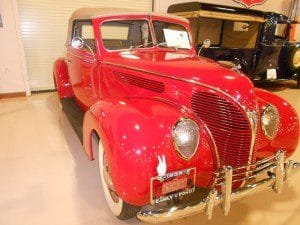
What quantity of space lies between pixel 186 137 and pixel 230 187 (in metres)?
0.39

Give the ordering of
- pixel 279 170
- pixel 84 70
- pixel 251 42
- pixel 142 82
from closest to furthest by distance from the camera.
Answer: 1. pixel 279 170
2. pixel 142 82
3. pixel 84 70
4. pixel 251 42

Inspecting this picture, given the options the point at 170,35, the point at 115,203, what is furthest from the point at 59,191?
the point at 170,35

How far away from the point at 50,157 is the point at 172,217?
6.31 ft

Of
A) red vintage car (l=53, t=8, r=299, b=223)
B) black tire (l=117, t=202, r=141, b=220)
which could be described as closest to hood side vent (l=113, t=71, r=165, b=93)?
red vintage car (l=53, t=8, r=299, b=223)

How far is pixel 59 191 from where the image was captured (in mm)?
2291

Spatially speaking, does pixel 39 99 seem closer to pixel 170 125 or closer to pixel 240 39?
pixel 170 125

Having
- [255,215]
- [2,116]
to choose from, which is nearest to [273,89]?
[255,215]

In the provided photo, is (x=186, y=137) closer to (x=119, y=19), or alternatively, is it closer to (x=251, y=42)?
(x=119, y=19)

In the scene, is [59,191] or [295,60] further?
[295,60]

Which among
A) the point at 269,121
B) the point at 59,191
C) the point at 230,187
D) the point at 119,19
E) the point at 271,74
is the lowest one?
the point at 59,191

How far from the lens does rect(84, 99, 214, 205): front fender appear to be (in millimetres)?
1439

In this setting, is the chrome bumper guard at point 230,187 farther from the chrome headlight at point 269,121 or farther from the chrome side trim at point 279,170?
the chrome headlight at point 269,121

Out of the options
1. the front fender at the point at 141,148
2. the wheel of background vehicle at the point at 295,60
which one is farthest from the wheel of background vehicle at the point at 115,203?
the wheel of background vehicle at the point at 295,60

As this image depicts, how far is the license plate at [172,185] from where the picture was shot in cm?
145
